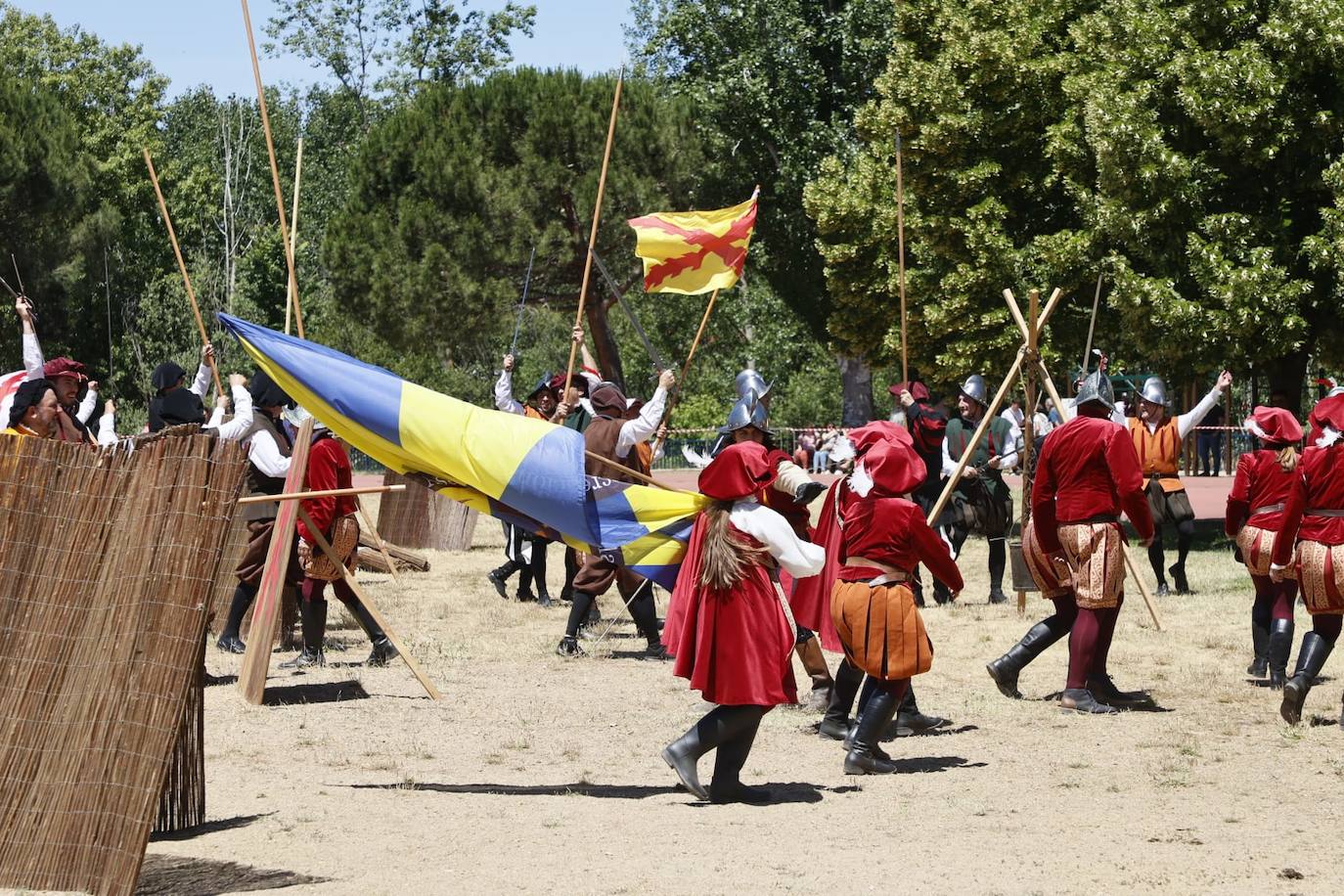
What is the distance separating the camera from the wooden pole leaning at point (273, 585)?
30.3 feet

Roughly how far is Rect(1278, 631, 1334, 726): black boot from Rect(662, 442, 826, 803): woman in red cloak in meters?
3.02

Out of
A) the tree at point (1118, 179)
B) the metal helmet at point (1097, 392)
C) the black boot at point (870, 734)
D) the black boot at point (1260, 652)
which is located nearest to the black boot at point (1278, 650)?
the black boot at point (1260, 652)

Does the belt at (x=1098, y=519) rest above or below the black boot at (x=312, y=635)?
above

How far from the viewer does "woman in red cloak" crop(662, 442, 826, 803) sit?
702cm

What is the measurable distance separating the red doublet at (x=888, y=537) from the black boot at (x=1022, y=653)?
1963mm

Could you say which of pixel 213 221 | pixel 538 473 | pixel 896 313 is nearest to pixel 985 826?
pixel 538 473

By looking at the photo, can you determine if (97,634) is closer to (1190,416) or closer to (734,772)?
(734,772)

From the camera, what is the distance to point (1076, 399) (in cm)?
947

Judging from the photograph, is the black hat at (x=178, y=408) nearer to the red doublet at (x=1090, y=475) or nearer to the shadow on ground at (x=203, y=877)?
the shadow on ground at (x=203, y=877)

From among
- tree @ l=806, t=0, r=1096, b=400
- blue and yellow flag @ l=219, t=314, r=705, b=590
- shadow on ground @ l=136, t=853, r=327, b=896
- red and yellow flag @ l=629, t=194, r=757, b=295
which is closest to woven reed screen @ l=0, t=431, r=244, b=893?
shadow on ground @ l=136, t=853, r=327, b=896

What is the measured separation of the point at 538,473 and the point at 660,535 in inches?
23.8

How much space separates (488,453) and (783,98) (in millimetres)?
23231

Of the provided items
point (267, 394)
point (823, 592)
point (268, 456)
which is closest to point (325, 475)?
point (268, 456)

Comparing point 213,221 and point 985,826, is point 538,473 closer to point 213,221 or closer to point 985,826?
point 985,826
